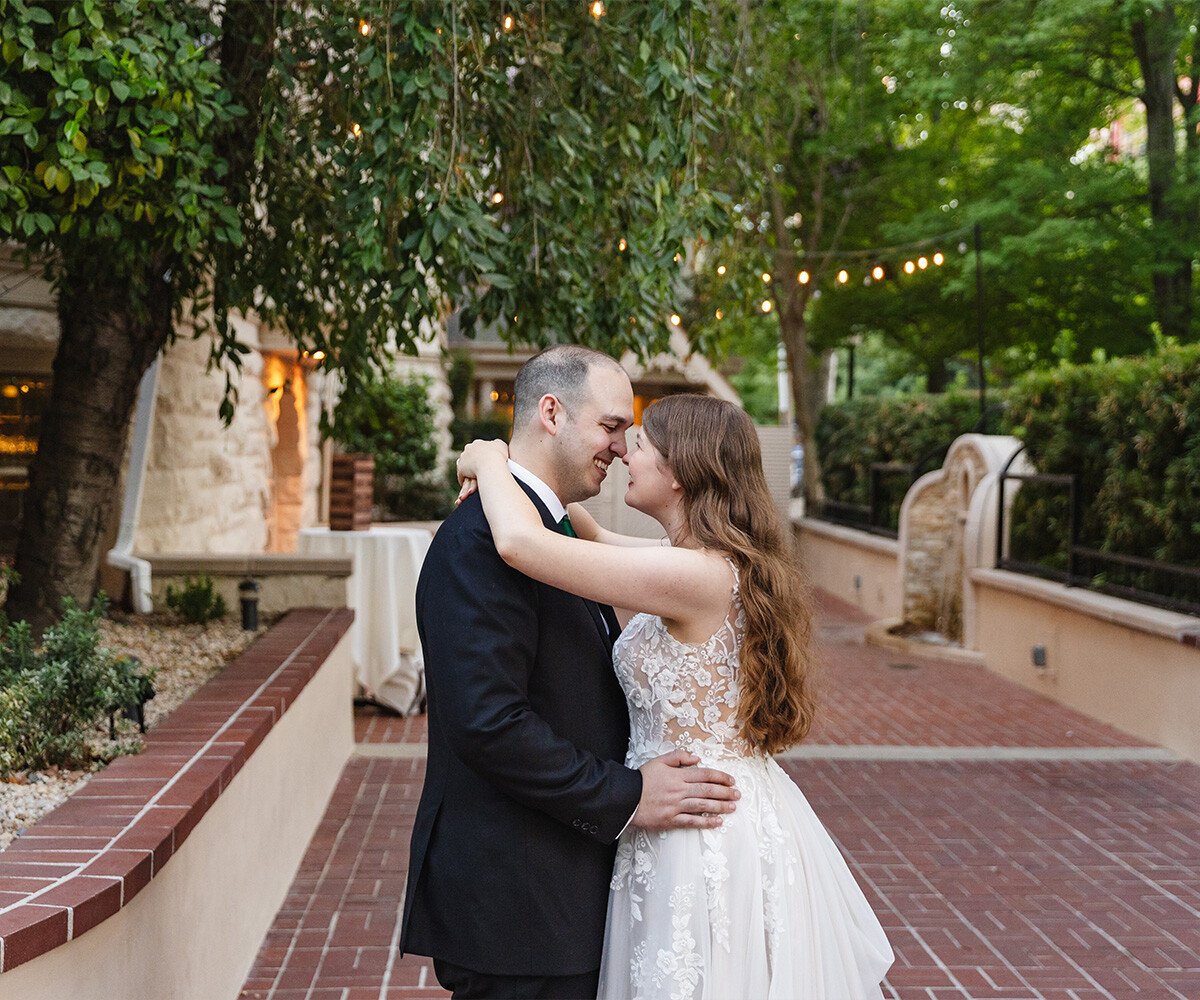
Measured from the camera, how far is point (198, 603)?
8055 millimetres

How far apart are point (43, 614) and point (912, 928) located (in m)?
4.71

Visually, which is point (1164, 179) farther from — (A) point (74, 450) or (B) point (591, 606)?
(B) point (591, 606)

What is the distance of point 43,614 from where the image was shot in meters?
7.03

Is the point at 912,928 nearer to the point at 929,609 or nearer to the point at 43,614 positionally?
the point at 43,614

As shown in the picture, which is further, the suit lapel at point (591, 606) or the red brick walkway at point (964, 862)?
the red brick walkway at point (964, 862)

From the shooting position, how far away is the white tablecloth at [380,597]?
363 inches

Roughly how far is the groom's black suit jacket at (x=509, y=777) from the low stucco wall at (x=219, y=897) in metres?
0.77

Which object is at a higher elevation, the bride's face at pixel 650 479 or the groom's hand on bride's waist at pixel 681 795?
the bride's face at pixel 650 479

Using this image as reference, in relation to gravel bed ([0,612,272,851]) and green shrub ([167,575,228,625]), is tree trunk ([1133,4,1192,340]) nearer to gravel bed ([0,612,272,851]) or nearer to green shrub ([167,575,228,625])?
green shrub ([167,575,228,625])

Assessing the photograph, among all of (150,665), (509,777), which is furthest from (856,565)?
(509,777)

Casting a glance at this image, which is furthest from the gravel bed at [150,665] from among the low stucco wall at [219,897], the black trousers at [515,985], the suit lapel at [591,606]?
the suit lapel at [591,606]

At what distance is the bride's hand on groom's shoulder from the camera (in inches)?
109

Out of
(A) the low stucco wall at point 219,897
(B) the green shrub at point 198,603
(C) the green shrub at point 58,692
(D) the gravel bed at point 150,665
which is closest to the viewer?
(A) the low stucco wall at point 219,897

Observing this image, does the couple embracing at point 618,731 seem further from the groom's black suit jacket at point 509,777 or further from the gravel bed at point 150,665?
the gravel bed at point 150,665
